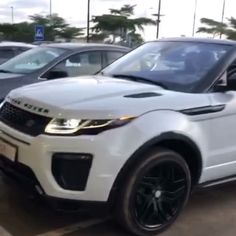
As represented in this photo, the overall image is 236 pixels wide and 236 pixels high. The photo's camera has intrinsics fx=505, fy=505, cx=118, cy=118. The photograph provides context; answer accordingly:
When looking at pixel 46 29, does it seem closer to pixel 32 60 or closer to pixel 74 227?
pixel 32 60

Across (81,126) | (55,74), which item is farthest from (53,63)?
(81,126)

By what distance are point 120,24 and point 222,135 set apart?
186 ft

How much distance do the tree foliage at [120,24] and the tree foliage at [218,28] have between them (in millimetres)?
6823

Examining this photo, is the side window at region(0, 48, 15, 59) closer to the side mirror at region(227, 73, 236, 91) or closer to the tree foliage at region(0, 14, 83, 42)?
the side mirror at region(227, 73, 236, 91)

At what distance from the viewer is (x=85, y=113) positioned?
368 centimetres

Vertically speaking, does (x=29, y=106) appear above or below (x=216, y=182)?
above

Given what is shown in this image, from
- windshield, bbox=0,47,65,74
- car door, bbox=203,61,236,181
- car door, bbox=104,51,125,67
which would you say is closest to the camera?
car door, bbox=203,61,236,181

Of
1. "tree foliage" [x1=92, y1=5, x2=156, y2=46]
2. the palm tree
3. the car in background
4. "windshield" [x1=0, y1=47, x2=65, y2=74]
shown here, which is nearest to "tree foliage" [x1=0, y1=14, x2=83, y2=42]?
"tree foliage" [x1=92, y1=5, x2=156, y2=46]

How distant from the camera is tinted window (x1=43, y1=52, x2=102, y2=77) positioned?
7629 millimetres

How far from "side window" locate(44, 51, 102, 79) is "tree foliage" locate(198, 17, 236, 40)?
4244cm

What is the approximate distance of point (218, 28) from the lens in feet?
178

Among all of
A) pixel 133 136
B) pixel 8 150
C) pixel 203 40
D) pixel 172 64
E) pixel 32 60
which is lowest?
pixel 8 150

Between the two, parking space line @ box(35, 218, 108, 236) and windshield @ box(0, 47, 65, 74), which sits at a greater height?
windshield @ box(0, 47, 65, 74)

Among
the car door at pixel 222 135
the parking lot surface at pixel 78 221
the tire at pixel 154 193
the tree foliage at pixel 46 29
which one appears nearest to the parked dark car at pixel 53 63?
the parking lot surface at pixel 78 221
